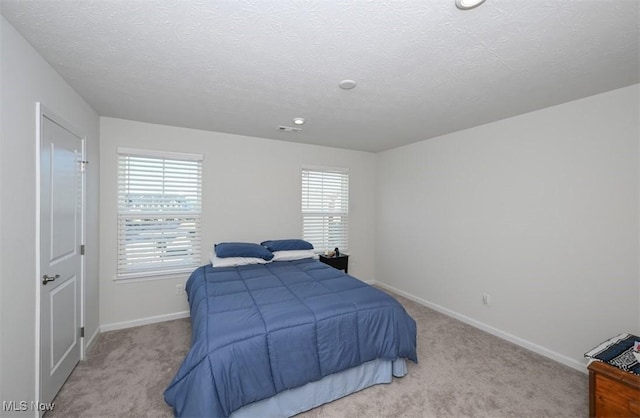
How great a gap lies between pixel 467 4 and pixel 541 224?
245 cm

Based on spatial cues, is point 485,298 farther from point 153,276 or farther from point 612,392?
point 153,276

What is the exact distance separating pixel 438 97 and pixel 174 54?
2220 mm

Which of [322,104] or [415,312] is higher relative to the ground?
[322,104]

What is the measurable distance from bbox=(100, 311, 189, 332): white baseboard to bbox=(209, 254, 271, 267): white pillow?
34.7 inches

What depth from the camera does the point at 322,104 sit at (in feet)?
8.75

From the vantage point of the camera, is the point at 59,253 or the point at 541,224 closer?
the point at 59,253

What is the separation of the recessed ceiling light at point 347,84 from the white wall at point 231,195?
2.11m

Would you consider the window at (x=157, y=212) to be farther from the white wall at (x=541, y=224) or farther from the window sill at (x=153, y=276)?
the white wall at (x=541, y=224)

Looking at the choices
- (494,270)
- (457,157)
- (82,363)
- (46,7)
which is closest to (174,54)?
(46,7)

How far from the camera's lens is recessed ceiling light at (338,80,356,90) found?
7.04 feet

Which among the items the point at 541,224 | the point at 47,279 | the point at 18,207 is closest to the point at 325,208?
the point at 541,224

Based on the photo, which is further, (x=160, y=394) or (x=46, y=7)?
(x=160, y=394)

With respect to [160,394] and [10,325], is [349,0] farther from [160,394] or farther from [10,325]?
[160,394]

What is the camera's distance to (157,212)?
3377 millimetres
